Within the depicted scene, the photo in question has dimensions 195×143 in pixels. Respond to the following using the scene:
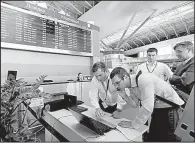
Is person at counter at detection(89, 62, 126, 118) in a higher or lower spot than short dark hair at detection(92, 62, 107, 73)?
lower

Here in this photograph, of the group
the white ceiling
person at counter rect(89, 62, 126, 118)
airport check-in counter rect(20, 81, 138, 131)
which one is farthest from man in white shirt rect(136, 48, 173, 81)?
the white ceiling

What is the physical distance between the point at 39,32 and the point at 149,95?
1345 millimetres

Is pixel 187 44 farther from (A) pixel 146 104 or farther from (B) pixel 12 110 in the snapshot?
(B) pixel 12 110

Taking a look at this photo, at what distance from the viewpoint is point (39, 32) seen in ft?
4.49

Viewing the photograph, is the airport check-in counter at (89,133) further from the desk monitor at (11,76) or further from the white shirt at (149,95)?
the desk monitor at (11,76)

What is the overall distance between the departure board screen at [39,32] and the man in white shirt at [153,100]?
2.71ft

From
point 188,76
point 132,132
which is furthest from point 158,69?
point 132,132

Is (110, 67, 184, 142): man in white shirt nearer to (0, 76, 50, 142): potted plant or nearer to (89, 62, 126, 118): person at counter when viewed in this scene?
(89, 62, 126, 118): person at counter

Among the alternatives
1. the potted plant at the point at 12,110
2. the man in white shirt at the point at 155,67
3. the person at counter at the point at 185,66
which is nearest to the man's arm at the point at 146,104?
the person at counter at the point at 185,66

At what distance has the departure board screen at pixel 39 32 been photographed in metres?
1.20

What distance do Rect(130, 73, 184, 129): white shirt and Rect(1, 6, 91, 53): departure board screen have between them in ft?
3.10

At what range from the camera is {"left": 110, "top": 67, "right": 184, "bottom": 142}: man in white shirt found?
1.00 metres

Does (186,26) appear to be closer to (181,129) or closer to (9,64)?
(181,129)

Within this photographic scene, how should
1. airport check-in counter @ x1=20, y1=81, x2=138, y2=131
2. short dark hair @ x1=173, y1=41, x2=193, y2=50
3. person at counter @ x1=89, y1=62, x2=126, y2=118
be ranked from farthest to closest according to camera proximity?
person at counter @ x1=89, y1=62, x2=126, y2=118 → airport check-in counter @ x1=20, y1=81, x2=138, y2=131 → short dark hair @ x1=173, y1=41, x2=193, y2=50
